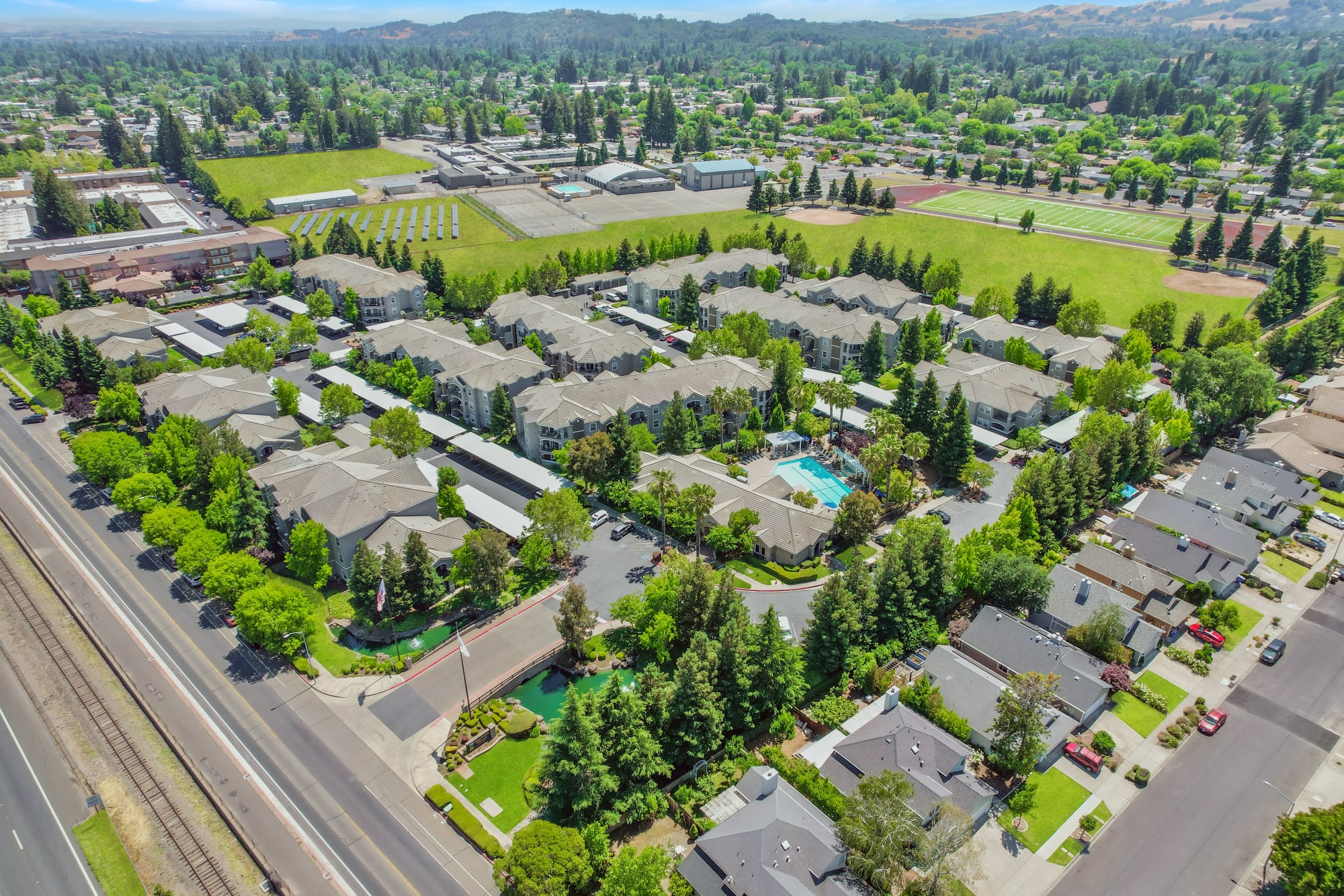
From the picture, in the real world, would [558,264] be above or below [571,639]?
above

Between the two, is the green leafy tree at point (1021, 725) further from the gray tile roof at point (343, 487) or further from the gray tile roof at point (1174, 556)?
the gray tile roof at point (343, 487)

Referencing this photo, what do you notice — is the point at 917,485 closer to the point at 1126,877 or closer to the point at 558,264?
the point at 1126,877

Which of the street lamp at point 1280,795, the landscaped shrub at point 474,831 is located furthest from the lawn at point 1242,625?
the landscaped shrub at point 474,831

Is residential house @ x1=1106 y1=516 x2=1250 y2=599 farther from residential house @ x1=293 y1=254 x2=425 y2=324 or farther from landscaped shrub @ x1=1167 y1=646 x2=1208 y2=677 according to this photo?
residential house @ x1=293 y1=254 x2=425 y2=324

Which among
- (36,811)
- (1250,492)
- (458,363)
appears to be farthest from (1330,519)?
(36,811)

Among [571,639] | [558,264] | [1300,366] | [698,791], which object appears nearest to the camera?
[698,791]

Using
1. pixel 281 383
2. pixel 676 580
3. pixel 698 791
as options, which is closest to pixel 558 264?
pixel 281 383

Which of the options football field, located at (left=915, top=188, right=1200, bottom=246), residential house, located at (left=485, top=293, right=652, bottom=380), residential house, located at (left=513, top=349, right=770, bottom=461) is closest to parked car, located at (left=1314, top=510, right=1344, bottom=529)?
residential house, located at (left=513, top=349, right=770, bottom=461)
